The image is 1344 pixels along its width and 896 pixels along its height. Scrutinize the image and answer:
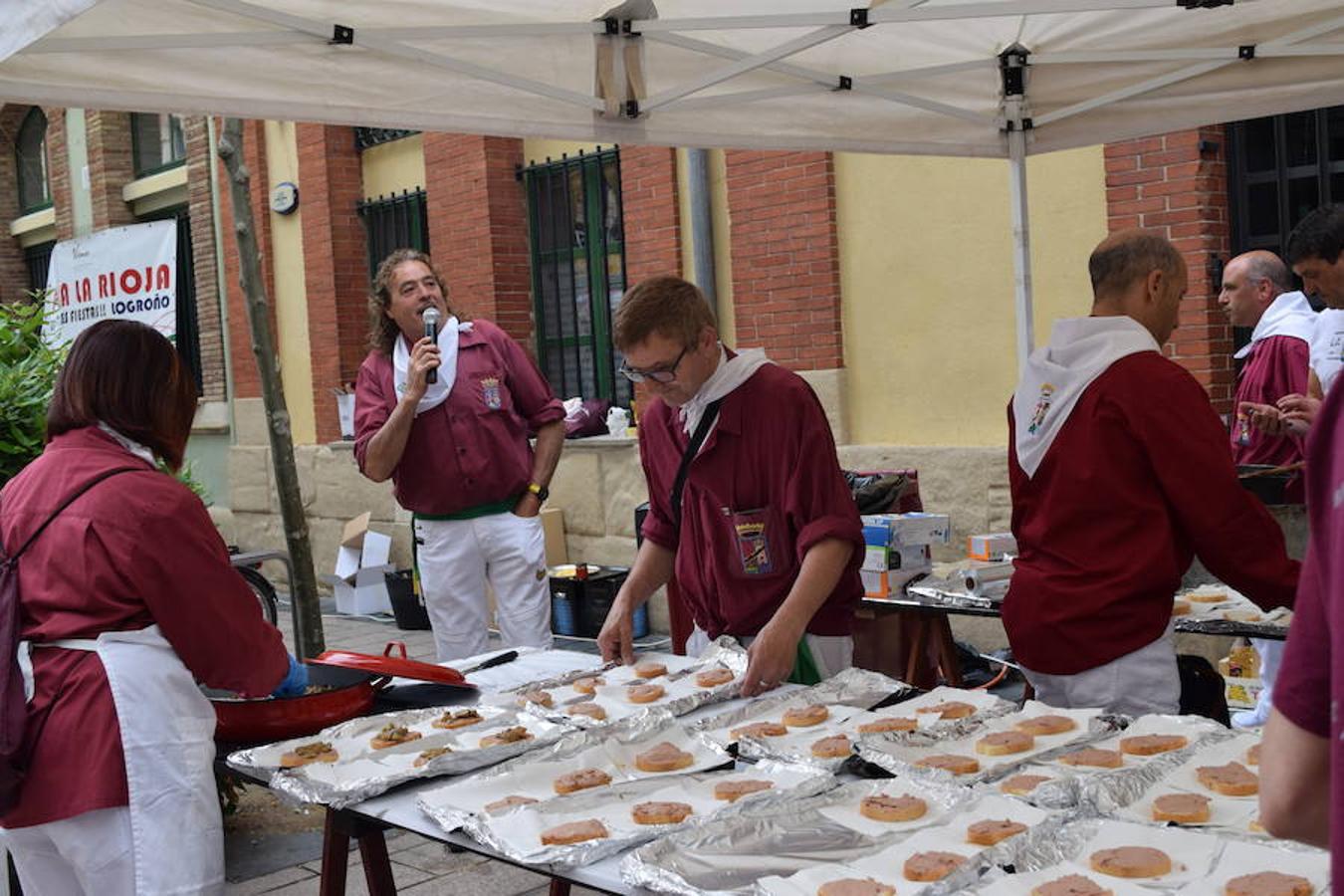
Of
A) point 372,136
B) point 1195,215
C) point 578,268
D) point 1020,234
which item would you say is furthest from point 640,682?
point 372,136

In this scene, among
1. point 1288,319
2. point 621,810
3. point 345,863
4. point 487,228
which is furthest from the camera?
point 487,228

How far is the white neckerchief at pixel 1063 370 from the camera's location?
323 cm

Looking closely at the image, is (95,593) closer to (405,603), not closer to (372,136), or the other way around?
(405,603)

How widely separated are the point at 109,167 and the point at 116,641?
13.7m

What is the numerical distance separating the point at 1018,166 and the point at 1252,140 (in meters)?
1.88

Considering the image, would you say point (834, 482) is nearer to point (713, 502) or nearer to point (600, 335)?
point (713, 502)

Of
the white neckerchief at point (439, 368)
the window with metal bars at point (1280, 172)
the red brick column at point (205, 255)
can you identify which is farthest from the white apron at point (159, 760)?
the red brick column at point (205, 255)

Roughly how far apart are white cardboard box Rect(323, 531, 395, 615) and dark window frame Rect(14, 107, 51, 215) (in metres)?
9.50

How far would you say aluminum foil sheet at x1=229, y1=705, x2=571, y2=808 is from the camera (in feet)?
8.96

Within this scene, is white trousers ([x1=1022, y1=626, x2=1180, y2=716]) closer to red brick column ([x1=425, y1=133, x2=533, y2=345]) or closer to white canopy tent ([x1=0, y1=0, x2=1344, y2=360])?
white canopy tent ([x1=0, y1=0, x2=1344, y2=360])

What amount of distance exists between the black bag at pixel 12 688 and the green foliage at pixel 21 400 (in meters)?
2.28

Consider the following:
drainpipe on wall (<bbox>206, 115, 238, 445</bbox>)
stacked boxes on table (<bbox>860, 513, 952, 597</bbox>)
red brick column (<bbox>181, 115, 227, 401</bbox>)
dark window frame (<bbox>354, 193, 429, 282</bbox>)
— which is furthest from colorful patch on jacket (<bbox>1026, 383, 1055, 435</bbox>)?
drainpipe on wall (<bbox>206, 115, 238, 445</bbox>)

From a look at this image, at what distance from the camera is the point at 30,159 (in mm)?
18062

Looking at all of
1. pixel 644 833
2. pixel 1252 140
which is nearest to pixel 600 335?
pixel 1252 140
